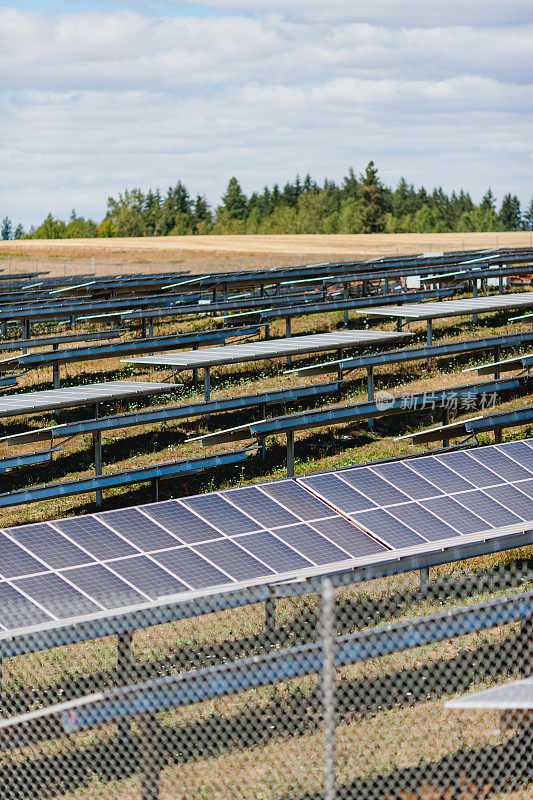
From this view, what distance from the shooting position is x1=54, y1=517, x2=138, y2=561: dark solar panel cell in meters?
11.6

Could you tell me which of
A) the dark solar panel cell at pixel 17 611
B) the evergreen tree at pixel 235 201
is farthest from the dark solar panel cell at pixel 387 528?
the evergreen tree at pixel 235 201

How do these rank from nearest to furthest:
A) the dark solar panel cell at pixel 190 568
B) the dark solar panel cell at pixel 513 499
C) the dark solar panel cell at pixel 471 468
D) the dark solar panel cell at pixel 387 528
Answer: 1. the dark solar panel cell at pixel 190 568
2. the dark solar panel cell at pixel 387 528
3. the dark solar panel cell at pixel 513 499
4. the dark solar panel cell at pixel 471 468

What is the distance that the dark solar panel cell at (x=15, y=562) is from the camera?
11.0m

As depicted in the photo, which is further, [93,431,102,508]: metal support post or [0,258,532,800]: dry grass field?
[93,431,102,508]: metal support post

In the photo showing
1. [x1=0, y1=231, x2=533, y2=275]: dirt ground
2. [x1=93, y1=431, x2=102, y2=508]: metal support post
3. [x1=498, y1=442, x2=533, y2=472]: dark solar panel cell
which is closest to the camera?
[x1=498, y1=442, x2=533, y2=472]: dark solar panel cell

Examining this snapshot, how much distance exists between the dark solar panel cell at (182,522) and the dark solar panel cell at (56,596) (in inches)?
70.9

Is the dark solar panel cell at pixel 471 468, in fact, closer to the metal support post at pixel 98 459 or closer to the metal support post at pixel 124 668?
the metal support post at pixel 124 668

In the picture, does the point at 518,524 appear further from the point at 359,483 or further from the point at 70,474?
the point at 70,474

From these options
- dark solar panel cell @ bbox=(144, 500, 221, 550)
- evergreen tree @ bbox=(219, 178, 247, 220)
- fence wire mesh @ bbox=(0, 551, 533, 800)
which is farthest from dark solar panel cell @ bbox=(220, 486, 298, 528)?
evergreen tree @ bbox=(219, 178, 247, 220)

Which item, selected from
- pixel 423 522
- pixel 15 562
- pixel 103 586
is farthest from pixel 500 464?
pixel 15 562

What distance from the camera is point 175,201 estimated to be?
171750mm

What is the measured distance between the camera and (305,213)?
536ft

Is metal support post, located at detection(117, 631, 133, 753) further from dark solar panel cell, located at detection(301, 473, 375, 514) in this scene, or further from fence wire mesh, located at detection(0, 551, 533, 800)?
dark solar panel cell, located at detection(301, 473, 375, 514)

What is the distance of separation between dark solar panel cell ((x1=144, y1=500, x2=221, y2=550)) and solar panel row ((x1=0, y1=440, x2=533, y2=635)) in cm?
1
